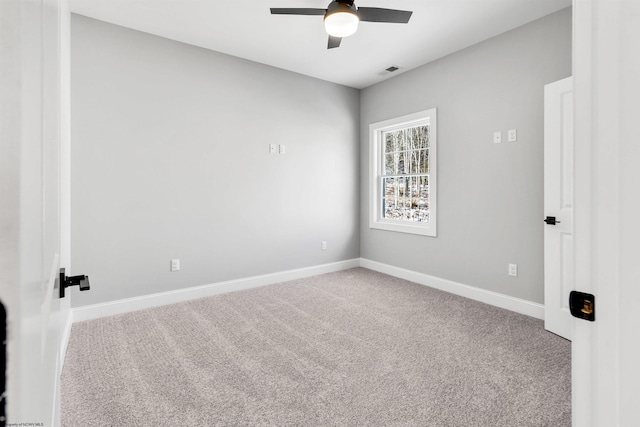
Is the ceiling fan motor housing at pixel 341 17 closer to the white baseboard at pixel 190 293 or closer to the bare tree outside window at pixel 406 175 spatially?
the bare tree outside window at pixel 406 175

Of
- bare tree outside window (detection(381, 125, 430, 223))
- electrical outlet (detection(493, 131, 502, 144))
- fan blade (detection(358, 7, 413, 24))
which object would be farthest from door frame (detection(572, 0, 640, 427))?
bare tree outside window (detection(381, 125, 430, 223))

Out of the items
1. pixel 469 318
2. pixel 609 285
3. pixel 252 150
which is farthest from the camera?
pixel 252 150

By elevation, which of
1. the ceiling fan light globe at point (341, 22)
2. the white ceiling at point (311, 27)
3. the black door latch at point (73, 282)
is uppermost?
the white ceiling at point (311, 27)

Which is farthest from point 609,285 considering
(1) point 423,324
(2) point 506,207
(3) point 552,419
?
(2) point 506,207

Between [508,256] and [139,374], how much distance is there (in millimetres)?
3347

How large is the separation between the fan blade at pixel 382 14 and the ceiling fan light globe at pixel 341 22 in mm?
176

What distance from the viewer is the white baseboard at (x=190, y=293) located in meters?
2.99

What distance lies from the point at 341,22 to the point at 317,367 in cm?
241

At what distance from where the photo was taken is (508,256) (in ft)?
10.7

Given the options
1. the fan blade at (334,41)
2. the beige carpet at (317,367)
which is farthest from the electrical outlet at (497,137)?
the fan blade at (334,41)

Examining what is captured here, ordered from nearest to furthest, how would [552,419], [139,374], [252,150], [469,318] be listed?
[552,419] → [139,374] → [469,318] → [252,150]

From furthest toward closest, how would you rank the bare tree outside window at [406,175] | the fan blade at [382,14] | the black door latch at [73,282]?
the bare tree outside window at [406,175] → the fan blade at [382,14] → the black door latch at [73,282]

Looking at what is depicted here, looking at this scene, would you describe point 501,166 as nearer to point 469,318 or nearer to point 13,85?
point 469,318

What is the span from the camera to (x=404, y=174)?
4539mm
